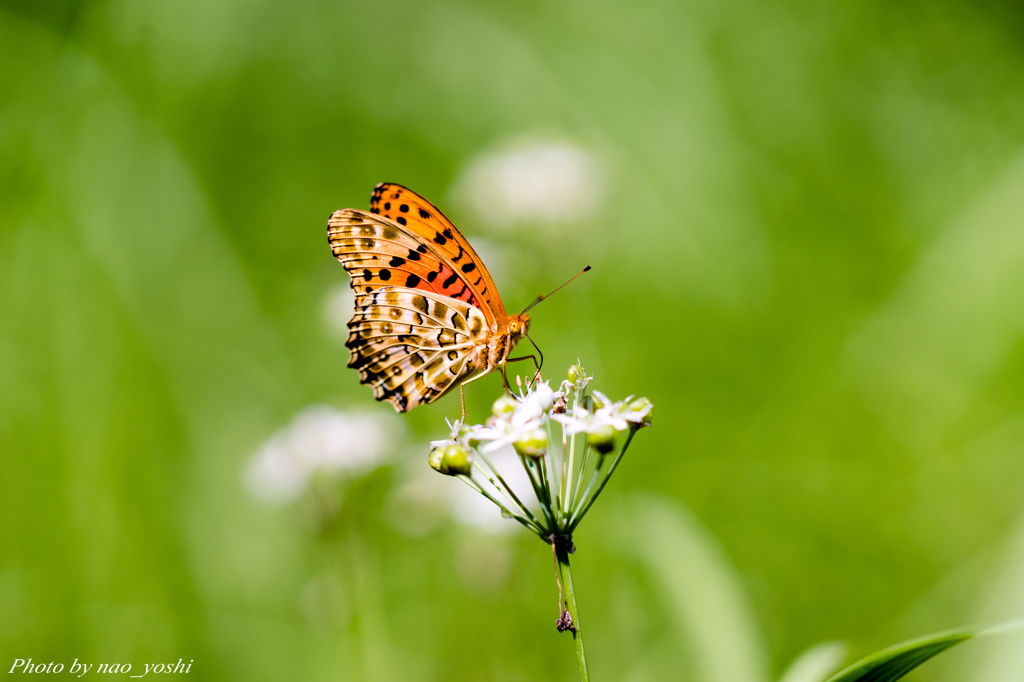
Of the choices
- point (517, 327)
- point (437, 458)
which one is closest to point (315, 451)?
point (517, 327)

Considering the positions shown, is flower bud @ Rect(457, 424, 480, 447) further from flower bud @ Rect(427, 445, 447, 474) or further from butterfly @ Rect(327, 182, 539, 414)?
butterfly @ Rect(327, 182, 539, 414)

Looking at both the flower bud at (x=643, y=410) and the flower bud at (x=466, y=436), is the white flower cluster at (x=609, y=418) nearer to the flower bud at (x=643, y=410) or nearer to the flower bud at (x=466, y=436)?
the flower bud at (x=643, y=410)

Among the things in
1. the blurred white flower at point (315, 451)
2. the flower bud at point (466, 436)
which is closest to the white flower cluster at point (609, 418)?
the flower bud at point (466, 436)

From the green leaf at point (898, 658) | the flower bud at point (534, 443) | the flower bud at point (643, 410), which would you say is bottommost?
the green leaf at point (898, 658)

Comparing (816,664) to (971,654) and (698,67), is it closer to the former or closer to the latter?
(971,654)

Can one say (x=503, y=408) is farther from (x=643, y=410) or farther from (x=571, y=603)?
(x=571, y=603)

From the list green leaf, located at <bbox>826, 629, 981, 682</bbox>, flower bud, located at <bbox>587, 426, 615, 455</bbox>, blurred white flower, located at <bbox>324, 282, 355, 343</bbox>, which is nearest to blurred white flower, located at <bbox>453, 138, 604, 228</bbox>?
blurred white flower, located at <bbox>324, 282, 355, 343</bbox>
